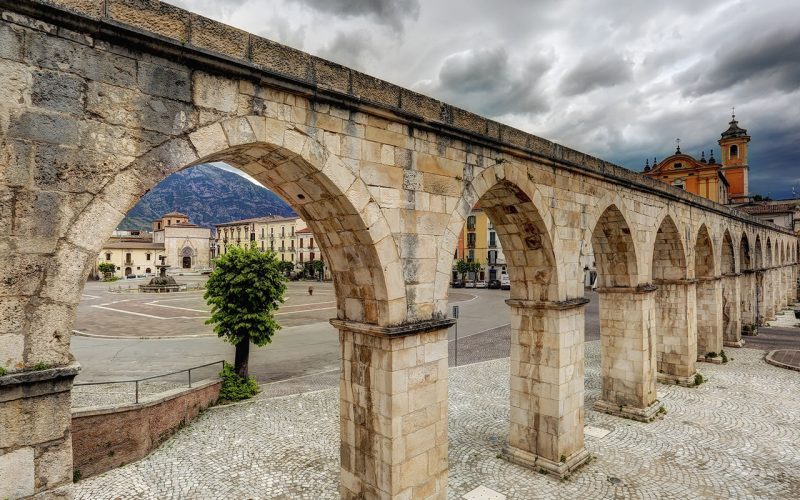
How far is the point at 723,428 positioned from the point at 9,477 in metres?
13.4

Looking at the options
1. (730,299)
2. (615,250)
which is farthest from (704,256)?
(615,250)

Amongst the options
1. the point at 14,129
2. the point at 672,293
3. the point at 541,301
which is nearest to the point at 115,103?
the point at 14,129

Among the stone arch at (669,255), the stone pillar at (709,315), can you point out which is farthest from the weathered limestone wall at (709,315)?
the stone arch at (669,255)

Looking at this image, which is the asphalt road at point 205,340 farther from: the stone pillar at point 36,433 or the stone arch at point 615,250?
the stone pillar at point 36,433

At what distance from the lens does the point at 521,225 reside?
8.52 metres

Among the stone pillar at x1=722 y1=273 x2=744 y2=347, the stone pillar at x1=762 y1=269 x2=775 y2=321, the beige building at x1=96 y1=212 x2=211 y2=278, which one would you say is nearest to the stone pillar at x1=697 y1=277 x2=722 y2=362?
the stone pillar at x1=722 y1=273 x2=744 y2=347

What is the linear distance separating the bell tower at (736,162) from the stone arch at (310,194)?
5613 centimetres

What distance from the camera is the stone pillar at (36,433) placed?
10.2 ft

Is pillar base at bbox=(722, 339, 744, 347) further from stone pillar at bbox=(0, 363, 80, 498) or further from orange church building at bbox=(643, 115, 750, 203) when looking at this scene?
stone pillar at bbox=(0, 363, 80, 498)

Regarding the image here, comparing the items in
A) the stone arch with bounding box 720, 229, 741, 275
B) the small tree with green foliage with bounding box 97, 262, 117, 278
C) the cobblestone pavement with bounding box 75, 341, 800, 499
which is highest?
the stone arch with bounding box 720, 229, 741, 275

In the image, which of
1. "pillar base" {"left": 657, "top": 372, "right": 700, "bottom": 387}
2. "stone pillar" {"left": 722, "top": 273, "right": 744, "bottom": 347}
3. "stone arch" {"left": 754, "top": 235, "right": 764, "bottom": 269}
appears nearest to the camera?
"pillar base" {"left": 657, "top": 372, "right": 700, "bottom": 387}

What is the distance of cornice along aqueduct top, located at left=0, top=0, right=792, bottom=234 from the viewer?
354 cm

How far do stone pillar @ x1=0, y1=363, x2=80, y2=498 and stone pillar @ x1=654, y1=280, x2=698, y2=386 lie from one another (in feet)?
49.6

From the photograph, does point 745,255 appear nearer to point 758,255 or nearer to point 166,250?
point 758,255
